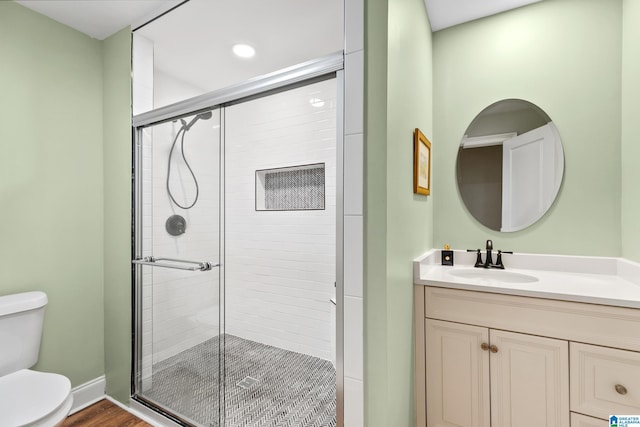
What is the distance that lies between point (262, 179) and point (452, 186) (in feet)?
4.35

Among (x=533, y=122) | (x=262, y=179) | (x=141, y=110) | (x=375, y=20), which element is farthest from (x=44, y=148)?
(x=533, y=122)

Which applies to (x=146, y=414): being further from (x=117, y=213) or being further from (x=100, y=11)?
(x=100, y=11)

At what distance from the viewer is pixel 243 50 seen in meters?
1.65

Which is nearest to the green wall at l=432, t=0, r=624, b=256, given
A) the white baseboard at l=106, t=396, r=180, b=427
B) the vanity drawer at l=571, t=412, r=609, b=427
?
the vanity drawer at l=571, t=412, r=609, b=427

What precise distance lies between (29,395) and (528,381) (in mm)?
2221

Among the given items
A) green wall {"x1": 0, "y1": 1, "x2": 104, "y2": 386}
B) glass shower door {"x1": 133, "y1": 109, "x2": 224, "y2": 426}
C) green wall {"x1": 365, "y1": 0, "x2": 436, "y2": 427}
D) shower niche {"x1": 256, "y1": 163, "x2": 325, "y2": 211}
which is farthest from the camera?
shower niche {"x1": 256, "y1": 163, "x2": 325, "y2": 211}

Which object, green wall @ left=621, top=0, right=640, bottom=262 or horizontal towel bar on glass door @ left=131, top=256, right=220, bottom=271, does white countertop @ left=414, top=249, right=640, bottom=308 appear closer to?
green wall @ left=621, top=0, right=640, bottom=262

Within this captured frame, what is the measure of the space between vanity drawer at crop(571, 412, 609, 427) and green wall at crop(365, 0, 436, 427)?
672 millimetres

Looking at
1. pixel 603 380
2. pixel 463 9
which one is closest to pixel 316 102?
pixel 463 9

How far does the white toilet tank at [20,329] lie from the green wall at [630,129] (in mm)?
3081

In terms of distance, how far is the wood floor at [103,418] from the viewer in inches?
66.2

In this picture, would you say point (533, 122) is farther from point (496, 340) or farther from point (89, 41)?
point (89, 41)

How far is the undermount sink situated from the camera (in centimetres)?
158

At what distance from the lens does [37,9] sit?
5.31 feet
